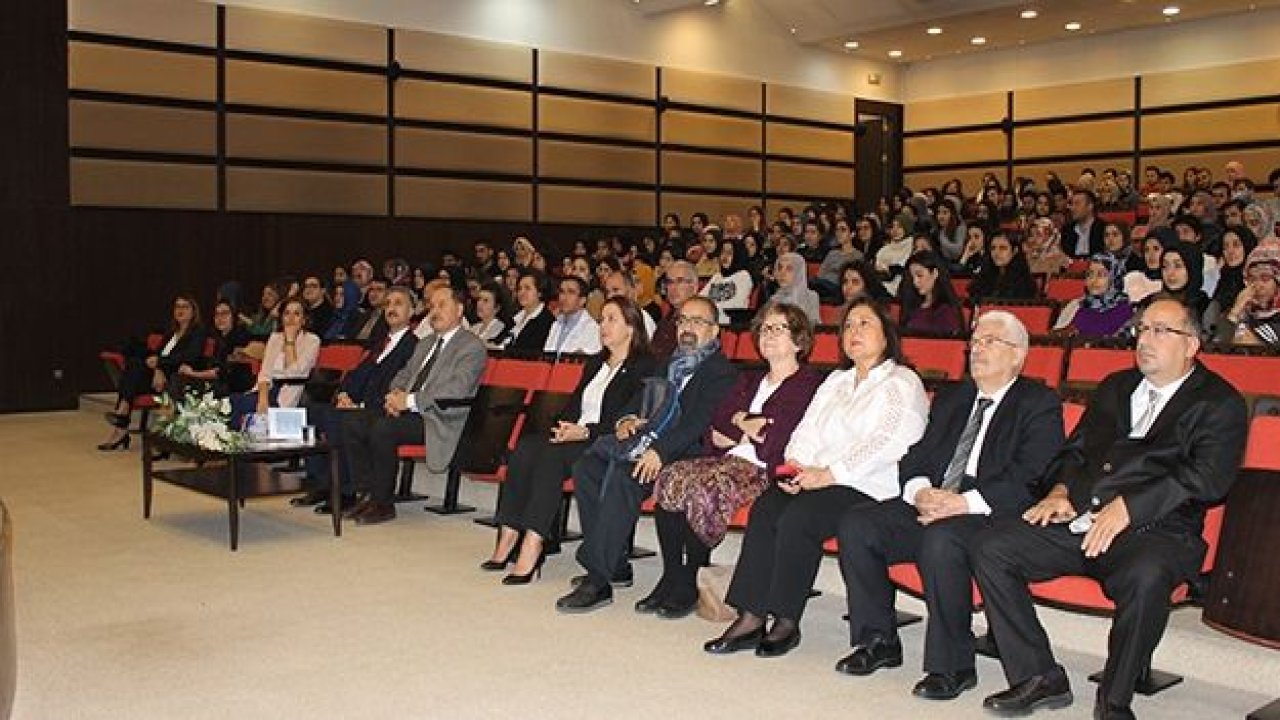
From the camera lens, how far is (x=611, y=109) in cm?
1580

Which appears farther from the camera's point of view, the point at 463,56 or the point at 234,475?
the point at 463,56

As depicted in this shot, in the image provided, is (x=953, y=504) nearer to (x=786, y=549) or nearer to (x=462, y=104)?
(x=786, y=549)

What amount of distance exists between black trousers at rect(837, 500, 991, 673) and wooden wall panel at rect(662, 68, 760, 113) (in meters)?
12.9

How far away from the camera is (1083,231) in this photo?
10.9 metres

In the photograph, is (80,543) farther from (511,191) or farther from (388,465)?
(511,191)

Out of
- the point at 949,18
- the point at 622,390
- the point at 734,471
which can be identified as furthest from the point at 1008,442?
the point at 949,18

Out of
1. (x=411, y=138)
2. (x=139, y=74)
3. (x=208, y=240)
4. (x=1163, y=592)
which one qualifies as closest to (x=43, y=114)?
(x=139, y=74)

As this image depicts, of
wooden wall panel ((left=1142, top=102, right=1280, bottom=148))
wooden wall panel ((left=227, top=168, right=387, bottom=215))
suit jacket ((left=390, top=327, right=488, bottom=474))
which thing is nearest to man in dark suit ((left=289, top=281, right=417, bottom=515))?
suit jacket ((left=390, top=327, right=488, bottom=474))

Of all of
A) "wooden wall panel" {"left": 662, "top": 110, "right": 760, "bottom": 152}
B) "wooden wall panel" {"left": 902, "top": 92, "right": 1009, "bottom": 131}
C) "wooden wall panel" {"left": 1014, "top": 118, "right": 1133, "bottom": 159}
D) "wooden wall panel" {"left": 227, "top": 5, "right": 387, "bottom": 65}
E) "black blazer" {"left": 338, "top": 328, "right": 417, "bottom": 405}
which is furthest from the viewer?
"wooden wall panel" {"left": 902, "top": 92, "right": 1009, "bottom": 131}

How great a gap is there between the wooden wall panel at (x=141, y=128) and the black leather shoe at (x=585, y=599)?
9408 mm

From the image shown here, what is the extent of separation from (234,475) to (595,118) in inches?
414

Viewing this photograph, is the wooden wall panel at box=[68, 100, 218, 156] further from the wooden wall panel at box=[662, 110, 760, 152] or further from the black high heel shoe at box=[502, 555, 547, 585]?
the black high heel shoe at box=[502, 555, 547, 585]

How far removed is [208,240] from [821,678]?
1051cm

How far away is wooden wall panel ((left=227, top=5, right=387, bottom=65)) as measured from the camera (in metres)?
12.9
